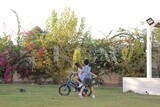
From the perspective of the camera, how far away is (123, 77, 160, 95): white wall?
19.3 meters

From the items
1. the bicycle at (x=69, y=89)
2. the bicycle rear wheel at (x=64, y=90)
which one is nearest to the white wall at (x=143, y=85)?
the bicycle at (x=69, y=89)

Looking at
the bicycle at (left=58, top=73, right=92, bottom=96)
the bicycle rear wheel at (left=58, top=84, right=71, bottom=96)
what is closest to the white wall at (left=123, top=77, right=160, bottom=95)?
the bicycle at (left=58, top=73, right=92, bottom=96)

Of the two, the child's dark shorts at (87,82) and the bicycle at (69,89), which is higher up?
the child's dark shorts at (87,82)

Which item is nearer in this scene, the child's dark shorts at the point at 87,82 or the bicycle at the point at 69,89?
the child's dark shorts at the point at 87,82

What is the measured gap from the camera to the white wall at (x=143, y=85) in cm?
1931

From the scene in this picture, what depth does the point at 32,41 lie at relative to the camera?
94.5 ft

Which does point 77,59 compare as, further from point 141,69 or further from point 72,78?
point 72,78

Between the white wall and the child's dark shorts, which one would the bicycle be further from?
the white wall

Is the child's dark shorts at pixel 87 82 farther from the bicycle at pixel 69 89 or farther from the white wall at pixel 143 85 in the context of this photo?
the white wall at pixel 143 85

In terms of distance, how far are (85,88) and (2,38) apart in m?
14.0

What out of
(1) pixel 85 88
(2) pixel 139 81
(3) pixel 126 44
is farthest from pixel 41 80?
(1) pixel 85 88

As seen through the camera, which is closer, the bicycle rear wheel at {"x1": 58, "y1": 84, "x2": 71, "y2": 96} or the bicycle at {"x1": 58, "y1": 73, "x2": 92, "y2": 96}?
the bicycle at {"x1": 58, "y1": 73, "x2": 92, "y2": 96}

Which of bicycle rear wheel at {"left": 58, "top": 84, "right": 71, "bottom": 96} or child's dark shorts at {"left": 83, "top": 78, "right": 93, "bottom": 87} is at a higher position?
child's dark shorts at {"left": 83, "top": 78, "right": 93, "bottom": 87}

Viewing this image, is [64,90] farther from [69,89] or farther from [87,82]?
[87,82]
